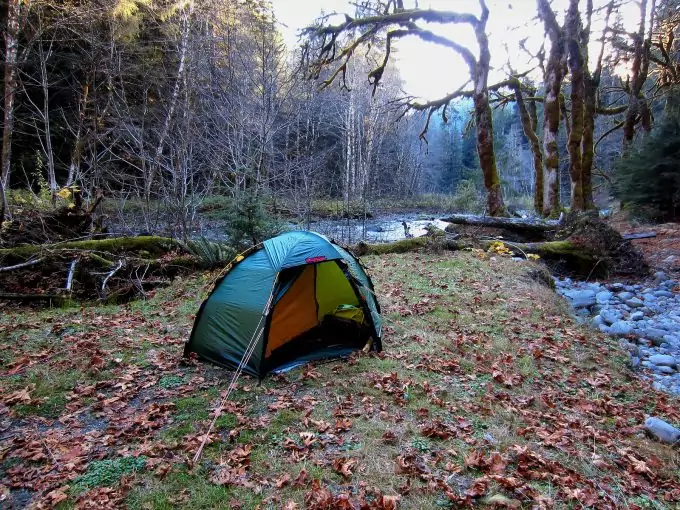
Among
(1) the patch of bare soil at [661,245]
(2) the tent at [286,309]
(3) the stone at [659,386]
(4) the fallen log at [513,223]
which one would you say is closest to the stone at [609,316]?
(3) the stone at [659,386]

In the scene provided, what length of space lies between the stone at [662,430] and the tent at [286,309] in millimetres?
2843

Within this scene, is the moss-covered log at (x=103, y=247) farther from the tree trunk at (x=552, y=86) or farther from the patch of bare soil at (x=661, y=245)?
the patch of bare soil at (x=661, y=245)

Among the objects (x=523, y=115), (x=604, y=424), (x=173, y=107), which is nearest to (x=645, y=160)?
(x=523, y=115)

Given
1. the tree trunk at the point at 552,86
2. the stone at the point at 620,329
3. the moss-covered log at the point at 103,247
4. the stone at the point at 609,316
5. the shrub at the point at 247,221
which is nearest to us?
the stone at the point at 620,329

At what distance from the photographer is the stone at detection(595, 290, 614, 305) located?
8.09 meters

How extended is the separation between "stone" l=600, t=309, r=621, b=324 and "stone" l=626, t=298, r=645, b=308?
81 centimetres

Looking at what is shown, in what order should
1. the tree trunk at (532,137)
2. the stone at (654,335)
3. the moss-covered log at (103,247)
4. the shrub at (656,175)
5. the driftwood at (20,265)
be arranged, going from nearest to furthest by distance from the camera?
the stone at (654,335)
the driftwood at (20,265)
the moss-covered log at (103,247)
the shrub at (656,175)
the tree trunk at (532,137)

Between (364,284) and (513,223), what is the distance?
29.4ft

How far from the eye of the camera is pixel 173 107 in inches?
436

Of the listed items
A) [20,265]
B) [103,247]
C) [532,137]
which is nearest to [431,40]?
[532,137]

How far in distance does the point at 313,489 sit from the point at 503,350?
3442 mm

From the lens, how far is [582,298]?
7977mm

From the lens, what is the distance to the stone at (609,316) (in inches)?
273

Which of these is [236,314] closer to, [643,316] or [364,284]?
[364,284]
